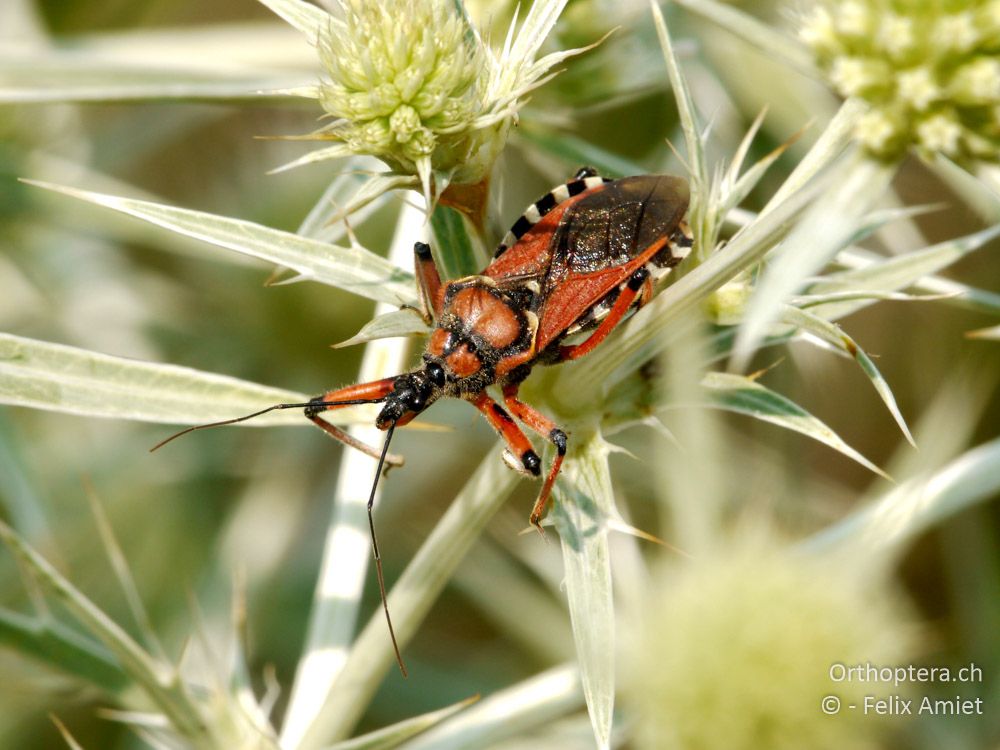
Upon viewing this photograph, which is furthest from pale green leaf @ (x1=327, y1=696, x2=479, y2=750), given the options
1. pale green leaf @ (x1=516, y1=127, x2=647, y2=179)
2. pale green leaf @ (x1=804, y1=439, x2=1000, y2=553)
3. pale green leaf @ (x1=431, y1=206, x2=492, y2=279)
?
pale green leaf @ (x1=516, y1=127, x2=647, y2=179)

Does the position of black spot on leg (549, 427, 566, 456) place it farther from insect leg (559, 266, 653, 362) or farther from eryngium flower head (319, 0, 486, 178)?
eryngium flower head (319, 0, 486, 178)

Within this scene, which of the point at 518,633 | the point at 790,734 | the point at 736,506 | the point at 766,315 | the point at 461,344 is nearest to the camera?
the point at 766,315

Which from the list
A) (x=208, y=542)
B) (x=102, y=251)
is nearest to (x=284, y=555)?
(x=208, y=542)

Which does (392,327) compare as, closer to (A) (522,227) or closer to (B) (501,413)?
(B) (501,413)

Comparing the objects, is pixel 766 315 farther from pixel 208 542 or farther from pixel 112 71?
pixel 208 542

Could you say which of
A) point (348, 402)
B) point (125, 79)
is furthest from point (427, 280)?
point (125, 79)

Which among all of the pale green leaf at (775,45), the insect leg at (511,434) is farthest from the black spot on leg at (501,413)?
the pale green leaf at (775,45)

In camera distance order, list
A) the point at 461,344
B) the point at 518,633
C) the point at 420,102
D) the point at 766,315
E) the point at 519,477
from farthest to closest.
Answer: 1. the point at 518,633
2. the point at 461,344
3. the point at 519,477
4. the point at 420,102
5. the point at 766,315
